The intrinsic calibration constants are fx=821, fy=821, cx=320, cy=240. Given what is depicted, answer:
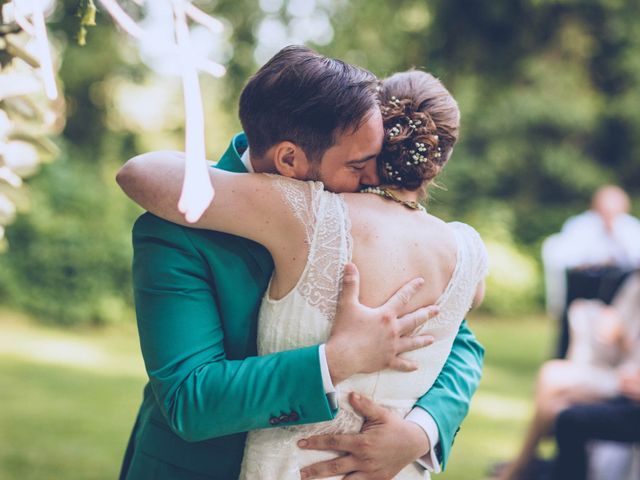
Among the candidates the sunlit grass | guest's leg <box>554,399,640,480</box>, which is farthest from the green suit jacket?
the sunlit grass

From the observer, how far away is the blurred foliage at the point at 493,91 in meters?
15.7

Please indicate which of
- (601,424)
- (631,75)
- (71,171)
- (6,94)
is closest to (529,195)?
(631,75)

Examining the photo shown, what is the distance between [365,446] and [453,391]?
0.32 metres

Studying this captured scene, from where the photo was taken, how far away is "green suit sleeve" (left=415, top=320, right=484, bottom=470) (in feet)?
6.32

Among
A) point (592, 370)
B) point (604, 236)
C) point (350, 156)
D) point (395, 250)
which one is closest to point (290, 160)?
A: point (350, 156)

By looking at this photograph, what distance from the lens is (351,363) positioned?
1.69 metres

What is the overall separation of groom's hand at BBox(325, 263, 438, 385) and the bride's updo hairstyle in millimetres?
267

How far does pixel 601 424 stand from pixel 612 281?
284 centimetres

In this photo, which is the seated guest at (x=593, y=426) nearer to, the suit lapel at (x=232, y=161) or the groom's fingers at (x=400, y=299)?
the groom's fingers at (x=400, y=299)

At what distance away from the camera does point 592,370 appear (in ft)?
17.2

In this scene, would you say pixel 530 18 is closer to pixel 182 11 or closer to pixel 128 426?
pixel 128 426

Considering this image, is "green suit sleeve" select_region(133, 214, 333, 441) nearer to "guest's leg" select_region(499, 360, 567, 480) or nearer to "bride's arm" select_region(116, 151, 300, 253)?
"bride's arm" select_region(116, 151, 300, 253)

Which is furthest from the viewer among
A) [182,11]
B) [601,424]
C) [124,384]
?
[124,384]

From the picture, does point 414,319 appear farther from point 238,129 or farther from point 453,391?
point 238,129
